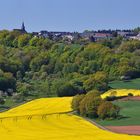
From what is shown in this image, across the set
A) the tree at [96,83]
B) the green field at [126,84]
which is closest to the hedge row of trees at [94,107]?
the tree at [96,83]

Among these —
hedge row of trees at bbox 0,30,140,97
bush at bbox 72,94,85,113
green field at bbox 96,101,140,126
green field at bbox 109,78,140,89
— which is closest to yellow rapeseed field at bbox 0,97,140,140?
bush at bbox 72,94,85,113

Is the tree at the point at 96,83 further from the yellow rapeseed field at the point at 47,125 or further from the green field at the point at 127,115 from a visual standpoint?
the green field at the point at 127,115

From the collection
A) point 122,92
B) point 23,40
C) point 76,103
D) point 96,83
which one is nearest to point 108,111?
point 76,103

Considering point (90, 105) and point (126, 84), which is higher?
point (126, 84)

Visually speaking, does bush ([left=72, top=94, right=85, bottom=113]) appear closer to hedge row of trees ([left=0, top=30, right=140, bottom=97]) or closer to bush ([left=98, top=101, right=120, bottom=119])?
bush ([left=98, top=101, right=120, bottom=119])

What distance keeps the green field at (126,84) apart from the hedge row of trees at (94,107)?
27.2m

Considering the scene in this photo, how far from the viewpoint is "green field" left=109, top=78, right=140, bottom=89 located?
349ft

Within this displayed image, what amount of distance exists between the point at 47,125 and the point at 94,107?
39.7ft

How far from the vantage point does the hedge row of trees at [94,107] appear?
73125 mm

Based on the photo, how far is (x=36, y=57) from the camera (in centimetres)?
13562

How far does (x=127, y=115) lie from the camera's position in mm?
73812

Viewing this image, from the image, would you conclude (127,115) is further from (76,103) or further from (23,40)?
(23,40)

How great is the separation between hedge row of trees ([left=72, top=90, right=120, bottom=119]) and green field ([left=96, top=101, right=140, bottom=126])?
1.57m

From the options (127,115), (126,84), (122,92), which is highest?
(126,84)
